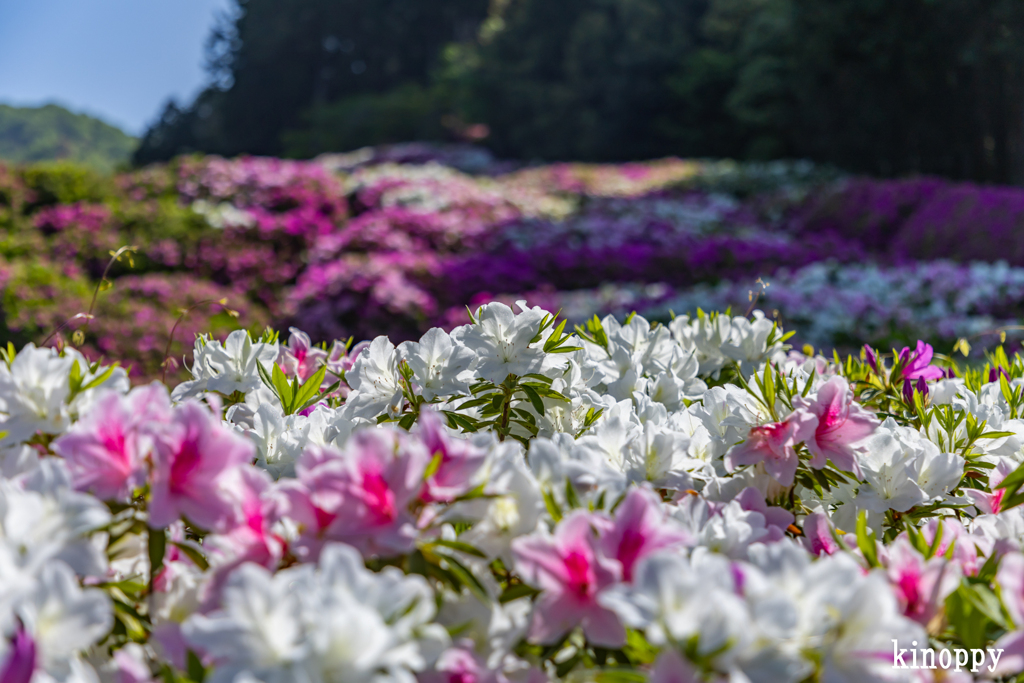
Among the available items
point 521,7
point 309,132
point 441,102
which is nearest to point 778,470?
point 521,7

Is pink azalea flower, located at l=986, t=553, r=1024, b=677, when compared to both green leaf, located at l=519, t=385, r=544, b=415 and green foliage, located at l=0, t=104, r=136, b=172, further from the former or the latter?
green foliage, located at l=0, t=104, r=136, b=172

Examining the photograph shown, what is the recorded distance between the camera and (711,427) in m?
1.23

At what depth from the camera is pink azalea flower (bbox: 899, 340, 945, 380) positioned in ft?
5.26

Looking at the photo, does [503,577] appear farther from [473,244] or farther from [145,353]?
[473,244]

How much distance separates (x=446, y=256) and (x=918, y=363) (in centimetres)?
643

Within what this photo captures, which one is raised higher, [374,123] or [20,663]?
[374,123]

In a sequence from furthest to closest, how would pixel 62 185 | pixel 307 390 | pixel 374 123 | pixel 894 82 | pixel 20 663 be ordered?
pixel 374 123
pixel 894 82
pixel 62 185
pixel 307 390
pixel 20 663

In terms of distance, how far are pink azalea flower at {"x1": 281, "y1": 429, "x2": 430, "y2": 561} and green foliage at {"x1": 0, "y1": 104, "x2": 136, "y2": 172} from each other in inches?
4090

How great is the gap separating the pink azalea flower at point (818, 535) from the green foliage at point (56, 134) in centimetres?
10400

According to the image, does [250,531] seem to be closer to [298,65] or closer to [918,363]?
[918,363]

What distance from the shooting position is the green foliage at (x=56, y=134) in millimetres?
91938

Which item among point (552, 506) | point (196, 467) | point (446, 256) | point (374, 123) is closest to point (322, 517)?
point (196, 467)

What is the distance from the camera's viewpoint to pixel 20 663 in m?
0.65

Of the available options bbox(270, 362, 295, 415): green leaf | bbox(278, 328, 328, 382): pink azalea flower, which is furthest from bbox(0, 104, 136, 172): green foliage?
bbox(270, 362, 295, 415): green leaf
